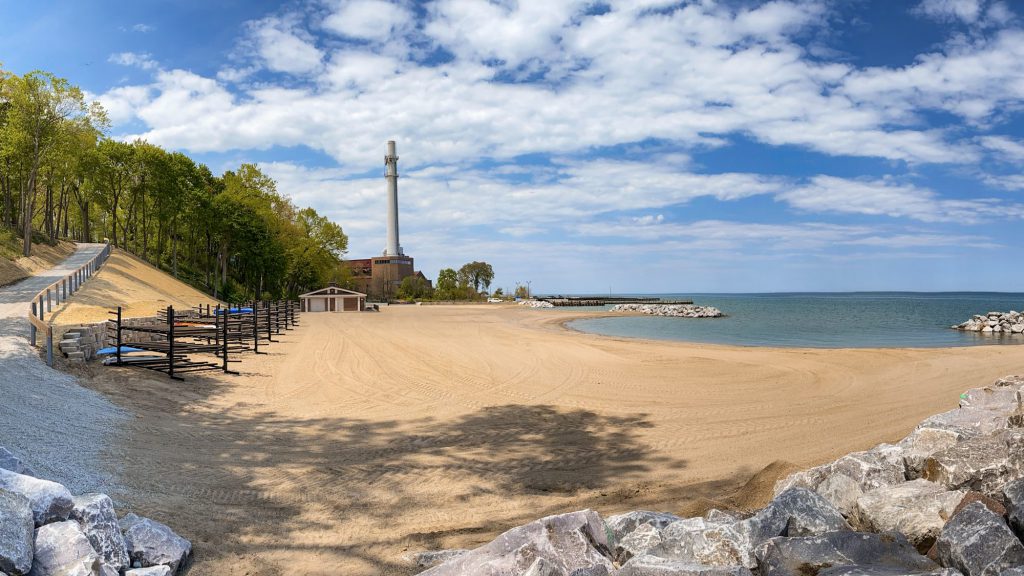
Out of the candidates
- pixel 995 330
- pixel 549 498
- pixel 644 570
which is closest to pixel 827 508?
pixel 644 570

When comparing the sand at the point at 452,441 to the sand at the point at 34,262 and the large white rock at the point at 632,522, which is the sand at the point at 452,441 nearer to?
the large white rock at the point at 632,522

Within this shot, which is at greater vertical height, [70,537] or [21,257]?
[21,257]

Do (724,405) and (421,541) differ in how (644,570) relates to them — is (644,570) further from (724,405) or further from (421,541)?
(724,405)

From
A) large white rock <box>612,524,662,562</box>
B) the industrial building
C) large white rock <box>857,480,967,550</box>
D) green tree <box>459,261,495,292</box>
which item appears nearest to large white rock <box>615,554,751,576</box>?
large white rock <box>612,524,662,562</box>

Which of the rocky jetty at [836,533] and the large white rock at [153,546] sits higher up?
the rocky jetty at [836,533]

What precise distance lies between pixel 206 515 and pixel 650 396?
39.4 feet

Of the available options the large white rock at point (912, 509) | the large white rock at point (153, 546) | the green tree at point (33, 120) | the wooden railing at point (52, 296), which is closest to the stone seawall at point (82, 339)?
the wooden railing at point (52, 296)

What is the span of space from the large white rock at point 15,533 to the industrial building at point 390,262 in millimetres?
102723

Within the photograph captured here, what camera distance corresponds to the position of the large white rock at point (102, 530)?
5082 mm

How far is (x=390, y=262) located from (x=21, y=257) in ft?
239

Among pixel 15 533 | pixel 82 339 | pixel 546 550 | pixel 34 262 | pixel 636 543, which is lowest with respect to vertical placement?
pixel 636 543

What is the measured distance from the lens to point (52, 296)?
27125mm

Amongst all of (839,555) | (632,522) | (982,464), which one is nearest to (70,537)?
(632,522)

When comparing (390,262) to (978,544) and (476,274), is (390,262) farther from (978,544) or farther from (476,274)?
(978,544)
